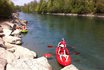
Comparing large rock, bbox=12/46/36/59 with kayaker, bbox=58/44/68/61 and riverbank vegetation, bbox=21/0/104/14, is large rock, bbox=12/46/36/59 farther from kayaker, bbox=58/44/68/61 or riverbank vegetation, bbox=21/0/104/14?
riverbank vegetation, bbox=21/0/104/14

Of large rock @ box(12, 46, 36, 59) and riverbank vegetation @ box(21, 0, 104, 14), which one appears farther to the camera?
riverbank vegetation @ box(21, 0, 104, 14)

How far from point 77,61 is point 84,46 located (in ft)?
27.8

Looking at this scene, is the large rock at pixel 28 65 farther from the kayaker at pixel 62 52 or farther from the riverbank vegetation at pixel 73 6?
the riverbank vegetation at pixel 73 6

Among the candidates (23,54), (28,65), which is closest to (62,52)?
(23,54)

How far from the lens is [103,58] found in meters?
25.7

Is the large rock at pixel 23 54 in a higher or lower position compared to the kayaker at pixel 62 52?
higher

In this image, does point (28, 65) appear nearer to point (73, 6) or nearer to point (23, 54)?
point (23, 54)

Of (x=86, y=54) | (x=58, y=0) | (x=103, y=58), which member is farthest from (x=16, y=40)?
(x=58, y=0)

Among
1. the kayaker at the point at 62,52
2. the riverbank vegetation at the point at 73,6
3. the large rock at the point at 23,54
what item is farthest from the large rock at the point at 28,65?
the riverbank vegetation at the point at 73,6

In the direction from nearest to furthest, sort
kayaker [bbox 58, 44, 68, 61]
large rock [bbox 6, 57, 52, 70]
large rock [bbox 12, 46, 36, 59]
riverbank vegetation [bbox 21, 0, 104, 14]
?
large rock [bbox 6, 57, 52, 70] < large rock [bbox 12, 46, 36, 59] < kayaker [bbox 58, 44, 68, 61] < riverbank vegetation [bbox 21, 0, 104, 14]

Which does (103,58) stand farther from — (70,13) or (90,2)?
(70,13)

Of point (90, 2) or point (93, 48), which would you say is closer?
point (93, 48)

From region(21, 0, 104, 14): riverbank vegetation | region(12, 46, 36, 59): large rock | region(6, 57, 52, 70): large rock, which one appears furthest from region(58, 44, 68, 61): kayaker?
region(21, 0, 104, 14): riverbank vegetation

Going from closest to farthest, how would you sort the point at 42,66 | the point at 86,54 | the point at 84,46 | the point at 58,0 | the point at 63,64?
1. the point at 42,66
2. the point at 63,64
3. the point at 86,54
4. the point at 84,46
5. the point at 58,0
